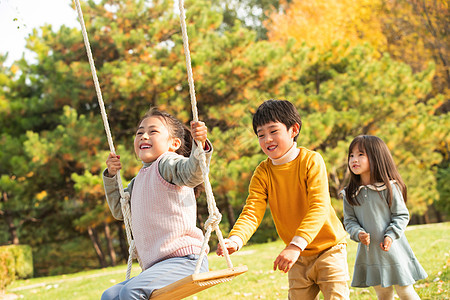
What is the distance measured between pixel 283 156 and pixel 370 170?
0.97m

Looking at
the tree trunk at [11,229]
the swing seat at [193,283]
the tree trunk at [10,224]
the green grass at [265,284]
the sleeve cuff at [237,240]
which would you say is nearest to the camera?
the swing seat at [193,283]

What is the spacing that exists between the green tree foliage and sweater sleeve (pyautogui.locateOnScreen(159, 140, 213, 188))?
793 centimetres

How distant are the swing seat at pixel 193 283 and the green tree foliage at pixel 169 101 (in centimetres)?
825

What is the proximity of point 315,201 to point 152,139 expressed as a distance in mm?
839

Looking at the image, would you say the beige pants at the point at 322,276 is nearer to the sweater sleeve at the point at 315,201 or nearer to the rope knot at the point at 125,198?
the sweater sleeve at the point at 315,201

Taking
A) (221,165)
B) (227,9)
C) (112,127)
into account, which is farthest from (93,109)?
(227,9)

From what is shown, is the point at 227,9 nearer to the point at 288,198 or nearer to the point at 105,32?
the point at 105,32

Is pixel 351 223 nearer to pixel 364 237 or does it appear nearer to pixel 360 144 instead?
pixel 364 237

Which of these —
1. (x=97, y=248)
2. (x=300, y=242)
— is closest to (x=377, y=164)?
(x=300, y=242)

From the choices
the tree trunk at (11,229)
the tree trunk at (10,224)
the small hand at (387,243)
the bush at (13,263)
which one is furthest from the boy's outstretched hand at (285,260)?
the tree trunk at (11,229)

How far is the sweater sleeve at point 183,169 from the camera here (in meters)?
2.09

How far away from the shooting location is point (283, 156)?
2521 millimetres

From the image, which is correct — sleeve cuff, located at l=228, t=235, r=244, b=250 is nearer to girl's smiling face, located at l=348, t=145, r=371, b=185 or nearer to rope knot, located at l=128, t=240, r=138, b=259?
rope knot, located at l=128, t=240, r=138, b=259

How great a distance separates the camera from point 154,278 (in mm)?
2010
